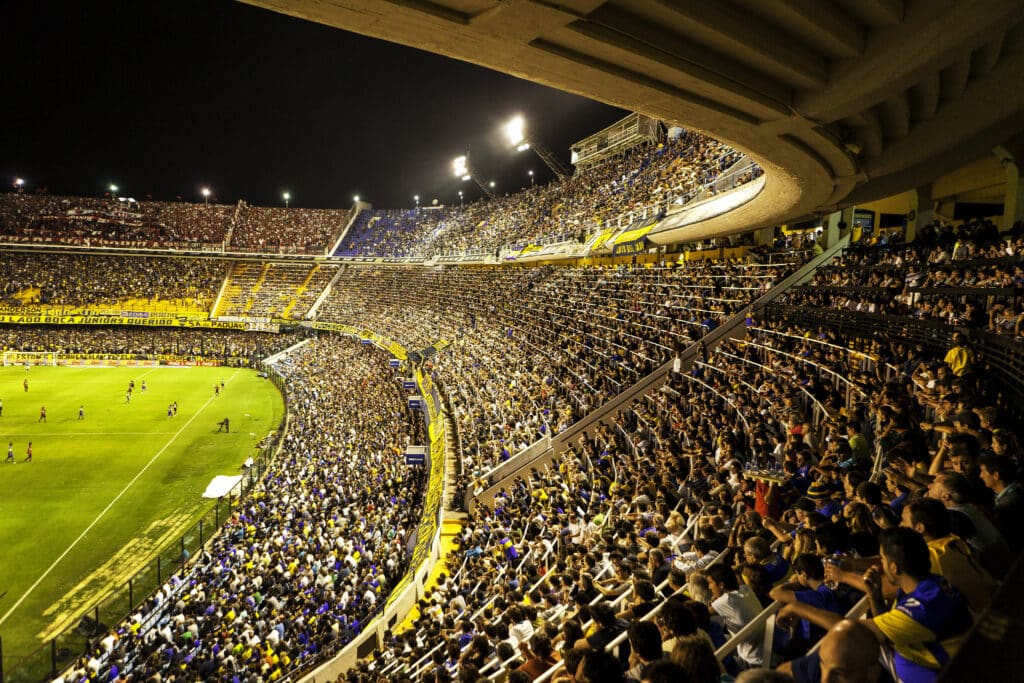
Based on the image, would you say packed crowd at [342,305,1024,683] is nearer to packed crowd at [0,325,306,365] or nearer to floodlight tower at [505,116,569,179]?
floodlight tower at [505,116,569,179]

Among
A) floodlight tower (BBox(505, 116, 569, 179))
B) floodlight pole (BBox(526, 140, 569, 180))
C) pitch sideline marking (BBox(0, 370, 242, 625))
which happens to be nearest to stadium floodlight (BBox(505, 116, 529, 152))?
floodlight tower (BBox(505, 116, 569, 179))

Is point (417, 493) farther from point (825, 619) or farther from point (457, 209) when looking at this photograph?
point (457, 209)

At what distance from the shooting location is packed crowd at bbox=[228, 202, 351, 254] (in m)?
65.7

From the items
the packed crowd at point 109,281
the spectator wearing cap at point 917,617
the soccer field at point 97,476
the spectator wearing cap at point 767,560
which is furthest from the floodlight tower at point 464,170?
the spectator wearing cap at point 917,617

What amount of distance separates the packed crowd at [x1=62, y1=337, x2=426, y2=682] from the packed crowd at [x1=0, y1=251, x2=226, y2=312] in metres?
43.8

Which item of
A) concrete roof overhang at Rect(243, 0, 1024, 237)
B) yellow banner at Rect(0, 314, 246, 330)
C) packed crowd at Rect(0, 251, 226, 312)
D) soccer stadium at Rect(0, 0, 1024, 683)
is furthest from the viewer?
packed crowd at Rect(0, 251, 226, 312)

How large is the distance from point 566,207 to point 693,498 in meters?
31.6

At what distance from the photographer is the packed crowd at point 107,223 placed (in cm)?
6053

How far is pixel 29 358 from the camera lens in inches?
1805

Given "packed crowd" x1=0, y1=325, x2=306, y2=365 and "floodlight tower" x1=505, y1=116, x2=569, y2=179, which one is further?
"floodlight tower" x1=505, y1=116, x2=569, y2=179

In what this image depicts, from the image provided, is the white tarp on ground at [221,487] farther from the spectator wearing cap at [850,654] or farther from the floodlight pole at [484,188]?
the floodlight pole at [484,188]

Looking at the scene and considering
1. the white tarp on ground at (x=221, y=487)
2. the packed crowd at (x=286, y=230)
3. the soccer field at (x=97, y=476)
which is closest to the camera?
the soccer field at (x=97, y=476)

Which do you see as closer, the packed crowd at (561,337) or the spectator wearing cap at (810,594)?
the spectator wearing cap at (810,594)

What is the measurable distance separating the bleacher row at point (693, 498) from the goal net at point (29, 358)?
42.8 metres
